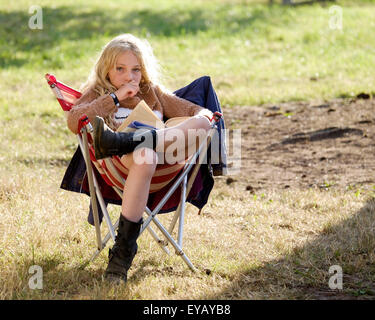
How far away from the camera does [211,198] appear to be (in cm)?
510

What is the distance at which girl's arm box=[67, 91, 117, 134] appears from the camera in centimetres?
344

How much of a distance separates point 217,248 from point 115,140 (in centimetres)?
119

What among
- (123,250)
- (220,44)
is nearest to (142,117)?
(123,250)

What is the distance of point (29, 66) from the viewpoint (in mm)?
9930

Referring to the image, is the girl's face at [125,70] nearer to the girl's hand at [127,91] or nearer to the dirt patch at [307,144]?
the girl's hand at [127,91]

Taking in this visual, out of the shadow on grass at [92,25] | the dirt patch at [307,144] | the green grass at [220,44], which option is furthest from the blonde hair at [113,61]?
the shadow on grass at [92,25]

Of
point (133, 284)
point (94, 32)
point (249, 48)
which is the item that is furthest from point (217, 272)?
point (94, 32)

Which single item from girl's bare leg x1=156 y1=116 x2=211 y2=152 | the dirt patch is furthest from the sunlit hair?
the dirt patch

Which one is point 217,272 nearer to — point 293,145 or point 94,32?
point 293,145

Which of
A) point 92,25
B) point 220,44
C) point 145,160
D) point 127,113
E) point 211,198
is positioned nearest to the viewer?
point 145,160

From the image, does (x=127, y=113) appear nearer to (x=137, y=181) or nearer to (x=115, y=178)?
(x=115, y=178)

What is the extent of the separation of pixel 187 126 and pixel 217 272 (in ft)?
2.76

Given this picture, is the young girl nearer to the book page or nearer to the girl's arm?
the girl's arm

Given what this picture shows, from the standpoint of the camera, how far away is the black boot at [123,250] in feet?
10.6
